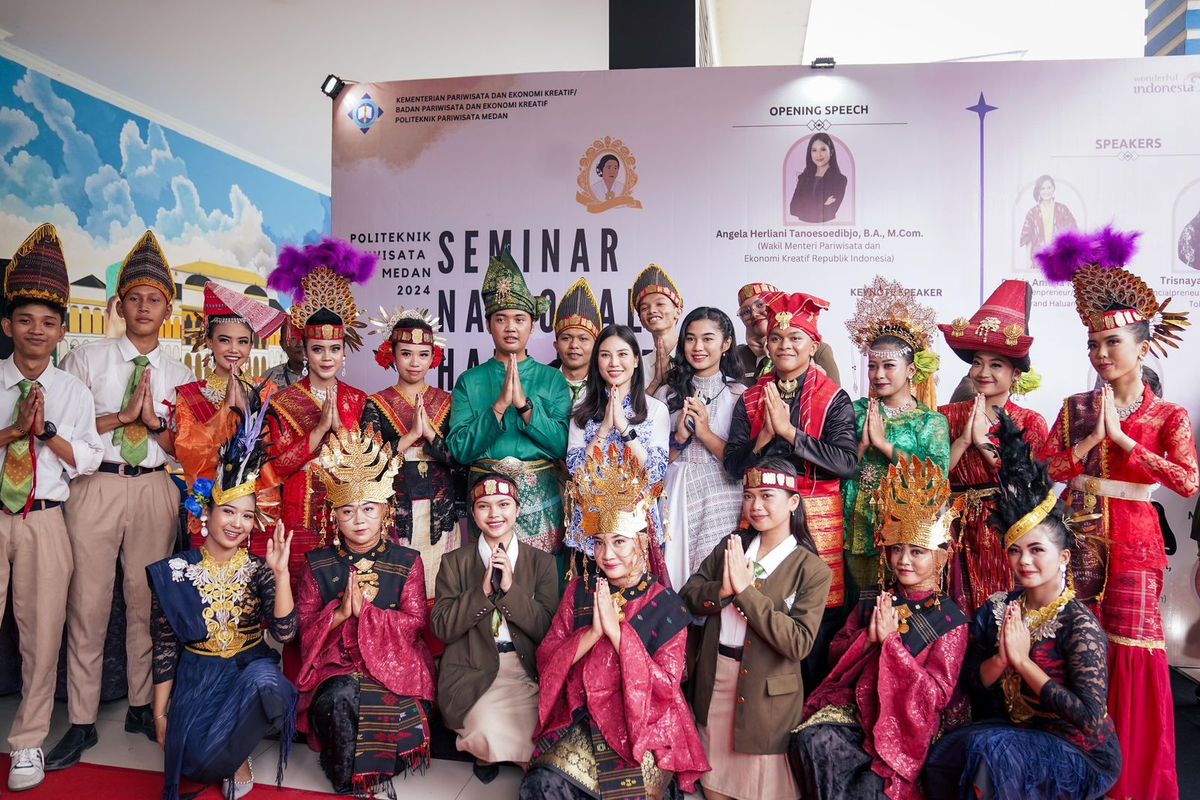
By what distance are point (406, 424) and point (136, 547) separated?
125 centimetres

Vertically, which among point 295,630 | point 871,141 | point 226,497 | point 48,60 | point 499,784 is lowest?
point 499,784

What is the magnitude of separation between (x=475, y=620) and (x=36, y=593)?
67.5 inches

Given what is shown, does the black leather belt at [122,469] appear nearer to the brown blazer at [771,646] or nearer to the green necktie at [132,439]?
the green necktie at [132,439]

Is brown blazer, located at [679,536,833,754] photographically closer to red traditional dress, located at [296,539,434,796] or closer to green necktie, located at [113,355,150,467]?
red traditional dress, located at [296,539,434,796]

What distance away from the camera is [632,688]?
2.75 meters

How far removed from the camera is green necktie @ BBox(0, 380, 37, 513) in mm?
3174

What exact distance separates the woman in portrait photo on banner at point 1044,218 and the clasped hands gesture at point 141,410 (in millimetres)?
4810

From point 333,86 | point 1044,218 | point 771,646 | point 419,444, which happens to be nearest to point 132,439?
point 419,444

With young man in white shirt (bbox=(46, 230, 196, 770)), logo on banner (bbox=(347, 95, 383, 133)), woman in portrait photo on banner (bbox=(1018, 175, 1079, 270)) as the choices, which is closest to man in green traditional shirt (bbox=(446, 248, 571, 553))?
young man in white shirt (bbox=(46, 230, 196, 770))

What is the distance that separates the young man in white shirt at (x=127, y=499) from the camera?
134 inches

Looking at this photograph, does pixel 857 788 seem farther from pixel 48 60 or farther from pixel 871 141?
pixel 48 60

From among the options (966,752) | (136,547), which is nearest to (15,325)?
(136,547)

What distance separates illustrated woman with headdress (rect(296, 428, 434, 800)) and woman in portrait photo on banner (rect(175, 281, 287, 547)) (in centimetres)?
57

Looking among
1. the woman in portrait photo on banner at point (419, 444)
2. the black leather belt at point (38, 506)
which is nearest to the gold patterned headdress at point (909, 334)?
the woman in portrait photo on banner at point (419, 444)
